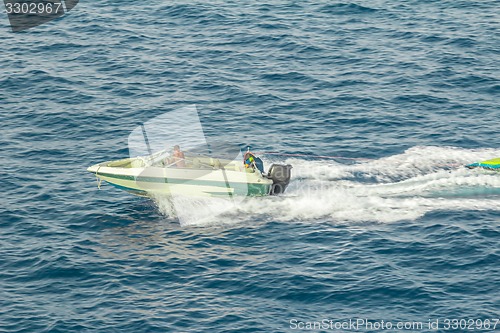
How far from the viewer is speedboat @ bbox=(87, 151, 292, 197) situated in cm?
4116

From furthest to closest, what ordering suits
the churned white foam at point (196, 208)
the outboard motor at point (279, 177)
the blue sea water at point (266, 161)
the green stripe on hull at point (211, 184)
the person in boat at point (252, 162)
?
the person in boat at point (252, 162) → the outboard motor at point (279, 177) → the green stripe on hull at point (211, 184) → the churned white foam at point (196, 208) → the blue sea water at point (266, 161)

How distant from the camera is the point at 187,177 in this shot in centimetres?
4131

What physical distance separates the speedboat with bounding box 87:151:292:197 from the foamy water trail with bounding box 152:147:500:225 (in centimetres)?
56

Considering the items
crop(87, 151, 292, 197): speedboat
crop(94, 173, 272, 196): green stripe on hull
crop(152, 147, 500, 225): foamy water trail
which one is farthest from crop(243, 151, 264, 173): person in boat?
crop(152, 147, 500, 225): foamy water trail

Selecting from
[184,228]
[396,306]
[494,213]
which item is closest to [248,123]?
[184,228]

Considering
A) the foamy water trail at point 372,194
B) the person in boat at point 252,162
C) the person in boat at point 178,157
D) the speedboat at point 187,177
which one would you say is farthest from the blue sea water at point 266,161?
the person in boat at point 178,157

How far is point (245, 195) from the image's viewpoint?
137 feet

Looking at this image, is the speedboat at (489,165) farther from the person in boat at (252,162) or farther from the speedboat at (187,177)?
the person in boat at (252,162)

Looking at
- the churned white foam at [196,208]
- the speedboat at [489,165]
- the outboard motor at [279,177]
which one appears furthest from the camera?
the speedboat at [489,165]

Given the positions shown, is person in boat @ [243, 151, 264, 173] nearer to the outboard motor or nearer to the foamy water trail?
the outboard motor

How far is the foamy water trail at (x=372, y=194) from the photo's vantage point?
40125mm

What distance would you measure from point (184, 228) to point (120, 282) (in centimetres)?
543

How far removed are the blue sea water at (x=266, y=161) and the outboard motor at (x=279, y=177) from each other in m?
0.65

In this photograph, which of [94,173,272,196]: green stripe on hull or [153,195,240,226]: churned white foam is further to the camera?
[94,173,272,196]: green stripe on hull
